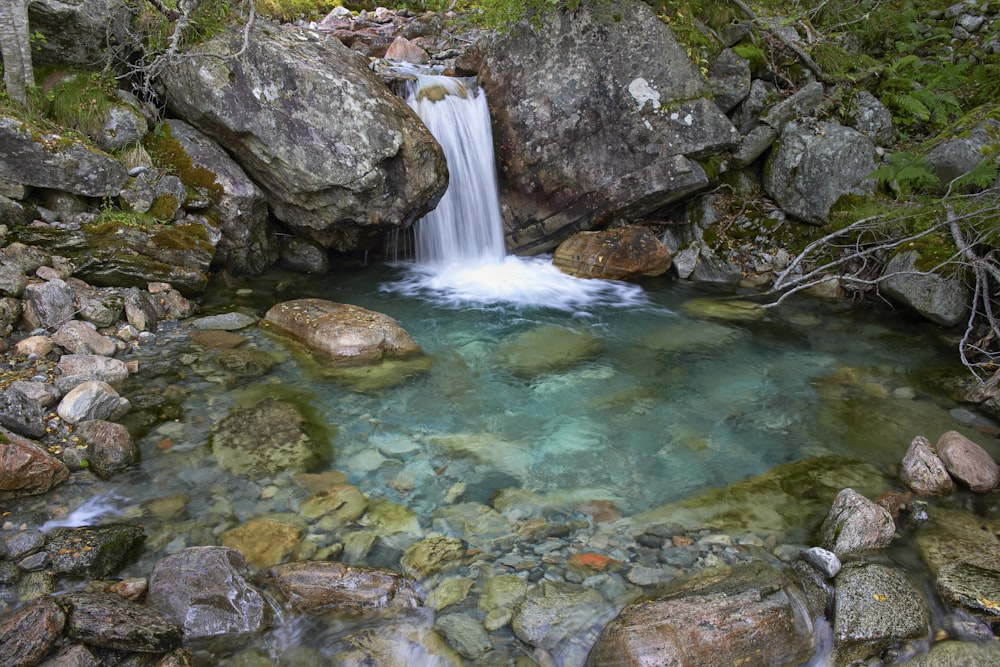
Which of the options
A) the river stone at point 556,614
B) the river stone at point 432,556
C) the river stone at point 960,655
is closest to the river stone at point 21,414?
the river stone at point 432,556

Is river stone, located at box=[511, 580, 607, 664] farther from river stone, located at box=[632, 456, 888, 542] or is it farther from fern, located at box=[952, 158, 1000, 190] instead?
fern, located at box=[952, 158, 1000, 190]

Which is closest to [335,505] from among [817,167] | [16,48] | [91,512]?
[91,512]

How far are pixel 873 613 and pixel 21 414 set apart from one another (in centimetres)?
585

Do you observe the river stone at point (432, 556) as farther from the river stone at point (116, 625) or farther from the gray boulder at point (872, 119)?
the gray boulder at point (872, 119)

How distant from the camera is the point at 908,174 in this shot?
7.62 metres

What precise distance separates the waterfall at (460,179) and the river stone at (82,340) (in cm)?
494

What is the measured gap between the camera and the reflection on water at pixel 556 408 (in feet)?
14.7

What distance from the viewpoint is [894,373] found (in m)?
6.55

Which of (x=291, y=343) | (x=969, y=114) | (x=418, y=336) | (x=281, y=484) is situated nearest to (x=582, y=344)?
(x=418, y=336)

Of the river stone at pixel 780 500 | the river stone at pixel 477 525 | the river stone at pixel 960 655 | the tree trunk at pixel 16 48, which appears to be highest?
the tree trunk at pixel 16 48

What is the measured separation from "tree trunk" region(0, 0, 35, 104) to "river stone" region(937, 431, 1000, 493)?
945 cm

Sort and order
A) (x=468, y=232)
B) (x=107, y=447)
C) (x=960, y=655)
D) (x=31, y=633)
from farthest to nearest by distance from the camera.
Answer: (x=468, y=232) < (x=107, y=447) < (x=960, y=655) < (x=31, y=633)

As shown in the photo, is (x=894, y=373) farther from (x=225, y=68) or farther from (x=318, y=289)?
(x=225, y=68)

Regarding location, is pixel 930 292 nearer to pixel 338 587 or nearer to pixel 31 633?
pixel 338 587
